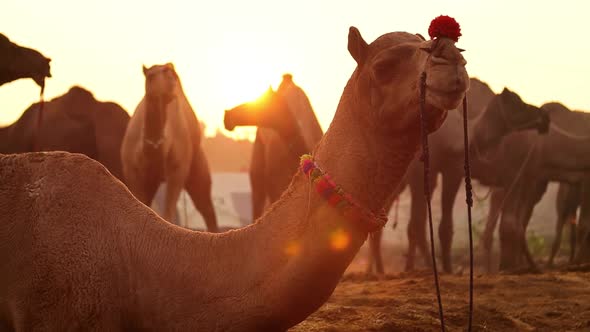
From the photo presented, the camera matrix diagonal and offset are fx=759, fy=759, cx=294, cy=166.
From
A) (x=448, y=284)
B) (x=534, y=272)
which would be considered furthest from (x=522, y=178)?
(x=448, y=284)

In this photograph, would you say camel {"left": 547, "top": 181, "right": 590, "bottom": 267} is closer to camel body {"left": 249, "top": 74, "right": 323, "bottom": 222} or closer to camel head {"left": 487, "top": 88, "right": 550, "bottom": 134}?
camel head {"left": 487, "top": 88, "right": 550, "bottom": 134}

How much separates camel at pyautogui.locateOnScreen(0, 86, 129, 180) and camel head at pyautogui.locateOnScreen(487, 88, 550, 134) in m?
5.68

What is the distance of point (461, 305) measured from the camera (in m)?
6.16

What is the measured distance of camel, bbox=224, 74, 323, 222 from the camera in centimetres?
908

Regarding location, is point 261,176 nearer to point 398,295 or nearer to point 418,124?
point 398,295

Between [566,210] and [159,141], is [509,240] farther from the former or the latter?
[159,141]

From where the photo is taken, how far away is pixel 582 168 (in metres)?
12.6

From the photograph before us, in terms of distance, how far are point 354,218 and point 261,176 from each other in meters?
7.62

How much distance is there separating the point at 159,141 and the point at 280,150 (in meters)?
1.47

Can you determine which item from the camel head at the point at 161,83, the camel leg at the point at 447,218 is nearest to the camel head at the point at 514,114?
the camel leg at the point at 447,218

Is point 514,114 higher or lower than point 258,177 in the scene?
higher

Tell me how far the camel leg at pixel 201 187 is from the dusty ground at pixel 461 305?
363cm

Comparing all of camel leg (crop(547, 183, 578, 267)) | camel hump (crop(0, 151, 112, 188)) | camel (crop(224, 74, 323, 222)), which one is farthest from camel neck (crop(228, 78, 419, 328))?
camel leg (crop(547, 183, 578, 267))


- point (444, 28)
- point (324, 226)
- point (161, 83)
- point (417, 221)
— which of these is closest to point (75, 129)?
point (161, 83)
